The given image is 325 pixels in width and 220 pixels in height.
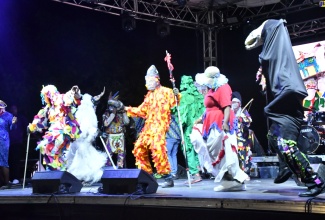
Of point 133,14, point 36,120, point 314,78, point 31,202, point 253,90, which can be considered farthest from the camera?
point 253,90

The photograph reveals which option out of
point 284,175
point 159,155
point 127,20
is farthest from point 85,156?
point 284,175

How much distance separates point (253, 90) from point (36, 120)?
7006 mm

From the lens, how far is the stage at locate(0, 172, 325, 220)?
12.6ft

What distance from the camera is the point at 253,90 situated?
40.7ft

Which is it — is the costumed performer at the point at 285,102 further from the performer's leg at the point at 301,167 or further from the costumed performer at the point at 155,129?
the costumed performer at the point at 155,129

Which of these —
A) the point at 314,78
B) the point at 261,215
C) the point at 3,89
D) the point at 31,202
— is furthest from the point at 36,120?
the point at 314,78

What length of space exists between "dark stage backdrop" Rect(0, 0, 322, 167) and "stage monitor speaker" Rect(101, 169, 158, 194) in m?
5.71

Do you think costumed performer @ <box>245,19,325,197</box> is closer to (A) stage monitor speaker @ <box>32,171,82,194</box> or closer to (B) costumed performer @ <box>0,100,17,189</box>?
(A) stage monitor speaker @ <box>32,171,82,194</box>

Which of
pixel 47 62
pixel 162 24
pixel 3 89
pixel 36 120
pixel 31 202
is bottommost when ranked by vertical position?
pixel 31 202

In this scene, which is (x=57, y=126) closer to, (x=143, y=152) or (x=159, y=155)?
(x=143, y=152)

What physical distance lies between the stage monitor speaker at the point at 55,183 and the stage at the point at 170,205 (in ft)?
0.56

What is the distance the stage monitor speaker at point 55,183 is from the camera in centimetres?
544

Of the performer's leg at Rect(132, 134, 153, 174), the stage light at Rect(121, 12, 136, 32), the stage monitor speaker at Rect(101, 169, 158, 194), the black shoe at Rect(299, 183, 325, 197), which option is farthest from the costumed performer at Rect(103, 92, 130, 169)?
the black shoe at Rect(299, 183, 325, 197)

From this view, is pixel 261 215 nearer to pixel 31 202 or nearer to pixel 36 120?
pixel 31 202
